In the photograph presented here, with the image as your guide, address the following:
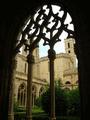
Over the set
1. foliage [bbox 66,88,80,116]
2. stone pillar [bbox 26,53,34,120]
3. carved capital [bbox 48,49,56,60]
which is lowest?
foliage [bbox 66,88,80,116]

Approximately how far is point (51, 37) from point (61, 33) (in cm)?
23

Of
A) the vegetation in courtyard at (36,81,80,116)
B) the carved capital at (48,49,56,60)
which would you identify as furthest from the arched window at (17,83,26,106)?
the carved capital at (48,49,56,60)

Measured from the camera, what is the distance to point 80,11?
389 centimetres

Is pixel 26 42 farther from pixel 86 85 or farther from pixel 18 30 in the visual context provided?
pixel 86 85

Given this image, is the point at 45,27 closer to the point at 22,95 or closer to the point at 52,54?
the point at 52,54

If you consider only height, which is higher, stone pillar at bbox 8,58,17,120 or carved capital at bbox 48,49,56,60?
carved capital at bbox 48,49,56,60

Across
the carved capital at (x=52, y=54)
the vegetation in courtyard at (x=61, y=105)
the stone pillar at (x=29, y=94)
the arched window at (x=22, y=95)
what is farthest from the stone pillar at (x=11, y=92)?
the arched window at (x=22, y=95)

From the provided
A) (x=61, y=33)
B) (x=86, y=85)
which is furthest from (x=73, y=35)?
(x=86, y=85)

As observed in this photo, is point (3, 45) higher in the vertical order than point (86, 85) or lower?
higher

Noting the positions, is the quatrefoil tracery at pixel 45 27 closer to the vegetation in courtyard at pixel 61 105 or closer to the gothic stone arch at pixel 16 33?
the gothic stone arch at pixel 16 33

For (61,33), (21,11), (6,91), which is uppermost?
(21,11)

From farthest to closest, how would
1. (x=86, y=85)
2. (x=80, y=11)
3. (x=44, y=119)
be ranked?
(x=44, y=119)
(x=80, y=11)
(x=86, y=85)

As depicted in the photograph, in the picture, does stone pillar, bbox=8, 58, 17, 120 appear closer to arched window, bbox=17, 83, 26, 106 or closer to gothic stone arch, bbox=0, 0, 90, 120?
gothic stone arch, bbox=0, 0, 90, 120

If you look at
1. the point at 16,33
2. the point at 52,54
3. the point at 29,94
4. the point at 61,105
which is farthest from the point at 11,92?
the point at 61,105
